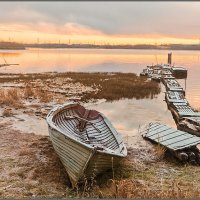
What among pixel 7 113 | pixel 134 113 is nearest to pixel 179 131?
pixel 134 113

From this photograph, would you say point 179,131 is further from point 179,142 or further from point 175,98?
point 175,98

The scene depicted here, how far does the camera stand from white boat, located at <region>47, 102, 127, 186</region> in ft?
25.5

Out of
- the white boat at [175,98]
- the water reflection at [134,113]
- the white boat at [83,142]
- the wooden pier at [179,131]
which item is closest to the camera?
the white boat at [83,142]

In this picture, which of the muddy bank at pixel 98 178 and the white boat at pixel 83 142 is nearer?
the muddy bank at pixel 98 178

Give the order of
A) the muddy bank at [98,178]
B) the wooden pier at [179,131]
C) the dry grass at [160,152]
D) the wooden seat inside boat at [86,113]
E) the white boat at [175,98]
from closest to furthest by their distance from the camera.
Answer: the muddy bank at [98,178]
the wooden pier at [179,131]
the dry grass at [160,152]
the wooden seat inside boat at [86,113]
the white boat at [175,98]

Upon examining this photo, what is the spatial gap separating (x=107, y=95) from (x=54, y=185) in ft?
53.7

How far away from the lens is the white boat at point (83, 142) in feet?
25.5

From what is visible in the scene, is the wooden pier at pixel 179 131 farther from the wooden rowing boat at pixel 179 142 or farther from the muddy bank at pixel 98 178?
the muddy bank at pixel 98 178

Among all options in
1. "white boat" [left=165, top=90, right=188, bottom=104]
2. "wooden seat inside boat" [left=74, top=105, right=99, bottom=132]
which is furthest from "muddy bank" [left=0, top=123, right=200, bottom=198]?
"white boat" [left=165, top=90, right=188, bottom=104]

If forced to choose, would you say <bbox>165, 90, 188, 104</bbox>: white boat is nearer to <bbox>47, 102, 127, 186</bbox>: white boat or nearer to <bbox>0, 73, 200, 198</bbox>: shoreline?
<bbox>0, 73, 200, 198</bbox>: shoreline

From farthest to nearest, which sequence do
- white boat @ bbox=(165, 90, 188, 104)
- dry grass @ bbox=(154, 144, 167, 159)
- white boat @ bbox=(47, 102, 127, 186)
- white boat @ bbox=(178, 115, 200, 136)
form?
white boat @ bbox=(165, 90, 188, 104), white boat @ bbox=(178, 115, 200, 136), dry grass @ bbox=(154, 144, 167, 159), white boat @ bbox=(47, 102, 127, 186)

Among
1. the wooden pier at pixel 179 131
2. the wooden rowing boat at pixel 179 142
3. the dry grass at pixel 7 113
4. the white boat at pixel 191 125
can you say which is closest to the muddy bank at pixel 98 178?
the wooden rowing boat at pixel 179 142

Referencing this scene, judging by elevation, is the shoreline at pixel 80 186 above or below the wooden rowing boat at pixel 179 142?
below

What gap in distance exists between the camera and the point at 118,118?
59.7ft
